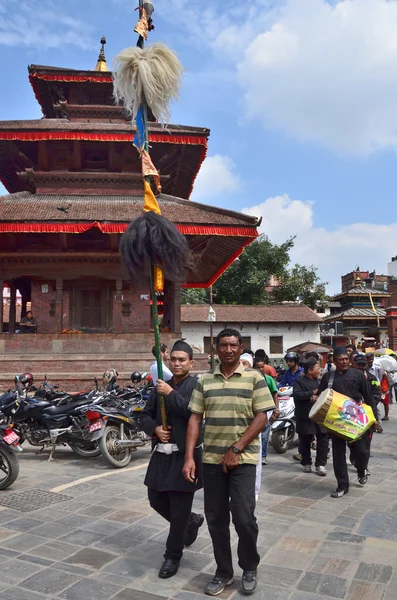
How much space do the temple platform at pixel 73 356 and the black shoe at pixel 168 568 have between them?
11.5 metres

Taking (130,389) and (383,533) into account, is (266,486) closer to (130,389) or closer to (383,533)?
(383,533)

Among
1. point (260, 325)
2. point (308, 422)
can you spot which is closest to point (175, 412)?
point (308, 422)

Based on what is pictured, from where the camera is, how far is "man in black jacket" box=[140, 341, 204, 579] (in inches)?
139

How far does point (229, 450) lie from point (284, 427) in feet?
16.9

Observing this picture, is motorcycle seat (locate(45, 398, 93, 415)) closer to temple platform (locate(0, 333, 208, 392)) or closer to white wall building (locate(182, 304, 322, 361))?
temple platform (locate(0, 333, 208, 392))

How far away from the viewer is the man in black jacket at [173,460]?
353 cm

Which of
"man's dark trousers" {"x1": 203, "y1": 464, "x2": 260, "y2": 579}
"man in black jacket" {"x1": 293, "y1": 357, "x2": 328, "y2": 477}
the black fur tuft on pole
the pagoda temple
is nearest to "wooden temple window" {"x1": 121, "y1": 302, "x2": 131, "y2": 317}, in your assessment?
the pagoda temple

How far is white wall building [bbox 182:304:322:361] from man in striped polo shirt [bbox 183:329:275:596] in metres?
32.4

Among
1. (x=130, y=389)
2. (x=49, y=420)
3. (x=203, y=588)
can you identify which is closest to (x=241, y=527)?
(x=203, y=588)

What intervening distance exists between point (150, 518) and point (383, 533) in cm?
215

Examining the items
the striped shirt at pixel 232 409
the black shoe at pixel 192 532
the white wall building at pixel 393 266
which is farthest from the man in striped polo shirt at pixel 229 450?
the white wall building at pixel 393 266

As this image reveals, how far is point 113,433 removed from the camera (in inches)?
289

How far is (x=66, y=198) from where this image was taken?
18.2m

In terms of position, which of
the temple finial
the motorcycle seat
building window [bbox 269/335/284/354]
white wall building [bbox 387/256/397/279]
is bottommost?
the motorcycle seat
